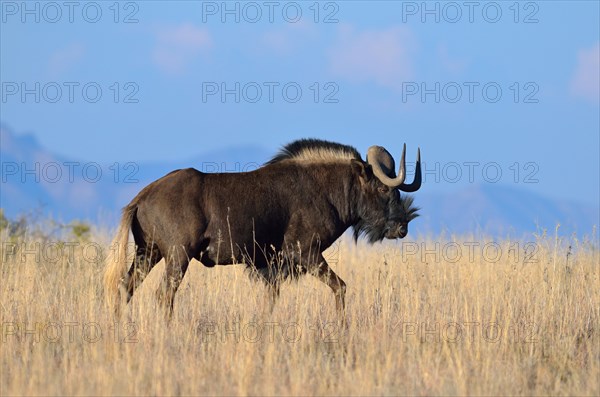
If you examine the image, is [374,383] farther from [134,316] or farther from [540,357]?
[134,316]

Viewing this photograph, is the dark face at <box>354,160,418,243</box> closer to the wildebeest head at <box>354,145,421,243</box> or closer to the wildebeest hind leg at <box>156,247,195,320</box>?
the wildebeest head at <box>354,145,421,243</box>

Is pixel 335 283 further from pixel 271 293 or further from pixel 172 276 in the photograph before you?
pixel 172 276

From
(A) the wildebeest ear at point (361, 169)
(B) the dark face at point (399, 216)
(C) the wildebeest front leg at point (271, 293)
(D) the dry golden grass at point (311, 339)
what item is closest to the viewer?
(D) the dry golden grass at point (311, 339)

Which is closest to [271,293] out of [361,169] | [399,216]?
[361,169]

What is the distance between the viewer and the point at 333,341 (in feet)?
29.0

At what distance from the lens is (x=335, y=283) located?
1027 centimetres

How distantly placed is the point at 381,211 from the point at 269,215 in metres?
1.56

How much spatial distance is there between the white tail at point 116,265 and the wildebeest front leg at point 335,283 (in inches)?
80.5

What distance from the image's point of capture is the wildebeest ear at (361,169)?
11062 mm

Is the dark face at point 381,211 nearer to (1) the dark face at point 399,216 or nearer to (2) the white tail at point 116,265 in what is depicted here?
(1) the dark face at point 399,216

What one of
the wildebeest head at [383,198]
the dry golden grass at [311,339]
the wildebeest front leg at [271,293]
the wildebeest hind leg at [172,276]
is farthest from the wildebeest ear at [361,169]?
the wildebeest hind leg at [172,276]

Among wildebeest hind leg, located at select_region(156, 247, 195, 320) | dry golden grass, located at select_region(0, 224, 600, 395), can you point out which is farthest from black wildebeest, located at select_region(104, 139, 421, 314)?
dry golden grass, located at select_region(0, 224, 600, 395)

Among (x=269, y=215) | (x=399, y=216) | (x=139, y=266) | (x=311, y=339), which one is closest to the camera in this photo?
(x=311, y=339)

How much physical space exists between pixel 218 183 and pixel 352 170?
1741 millimetres
